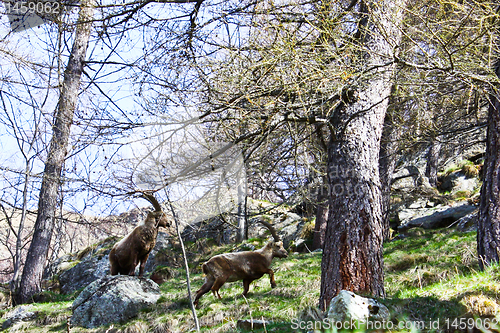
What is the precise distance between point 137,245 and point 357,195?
467 cm

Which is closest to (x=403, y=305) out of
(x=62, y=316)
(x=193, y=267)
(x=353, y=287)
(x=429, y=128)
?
(x=353, y=287)

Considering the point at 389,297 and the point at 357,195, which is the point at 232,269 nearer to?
the point at 389,297

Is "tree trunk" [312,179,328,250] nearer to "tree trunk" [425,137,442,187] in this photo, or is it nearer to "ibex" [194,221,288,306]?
"ibex" [194,221,288,306]

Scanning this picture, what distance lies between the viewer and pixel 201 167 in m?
5.93

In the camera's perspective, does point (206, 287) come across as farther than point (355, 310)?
Yes

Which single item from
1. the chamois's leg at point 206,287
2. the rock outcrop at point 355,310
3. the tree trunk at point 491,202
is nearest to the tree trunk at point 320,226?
the chamois's leg at point 206,287

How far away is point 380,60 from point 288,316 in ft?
12.8

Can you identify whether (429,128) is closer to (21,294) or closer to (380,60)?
(380,60)

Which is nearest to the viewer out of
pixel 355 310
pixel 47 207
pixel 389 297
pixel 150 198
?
pixel 355 310

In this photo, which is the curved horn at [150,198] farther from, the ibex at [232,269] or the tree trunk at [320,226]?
the tree trunk at [320,226]

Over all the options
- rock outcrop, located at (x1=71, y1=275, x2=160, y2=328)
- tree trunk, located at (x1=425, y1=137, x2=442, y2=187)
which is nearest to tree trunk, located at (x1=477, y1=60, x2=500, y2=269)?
rock outcrop, located at (x1=71, y1=275, x2=160, y2=328)

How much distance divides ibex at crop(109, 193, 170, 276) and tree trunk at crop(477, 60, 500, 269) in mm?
5514

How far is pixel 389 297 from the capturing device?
4863mm

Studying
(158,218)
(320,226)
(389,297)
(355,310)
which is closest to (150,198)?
(158,218)
